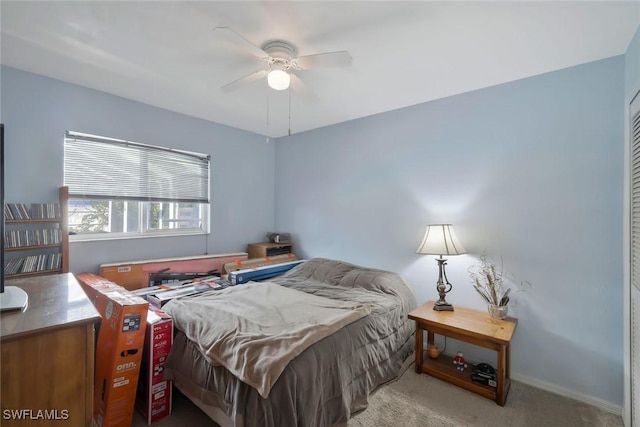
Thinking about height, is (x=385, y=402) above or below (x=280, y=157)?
below

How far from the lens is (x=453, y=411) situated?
187cm

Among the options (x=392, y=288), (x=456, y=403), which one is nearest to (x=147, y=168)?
(x=392, y=288)

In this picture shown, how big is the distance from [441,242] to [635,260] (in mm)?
1115

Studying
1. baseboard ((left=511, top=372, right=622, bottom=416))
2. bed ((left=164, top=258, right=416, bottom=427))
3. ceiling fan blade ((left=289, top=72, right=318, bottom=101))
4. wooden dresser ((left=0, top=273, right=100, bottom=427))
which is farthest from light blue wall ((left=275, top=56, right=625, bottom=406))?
wooden dresser ((left=0, top=273, right=100, bottom=427))

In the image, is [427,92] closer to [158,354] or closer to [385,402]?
[385,402]

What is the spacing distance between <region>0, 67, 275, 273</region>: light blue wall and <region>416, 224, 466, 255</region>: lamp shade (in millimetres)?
2433

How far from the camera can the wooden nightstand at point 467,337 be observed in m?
1.92

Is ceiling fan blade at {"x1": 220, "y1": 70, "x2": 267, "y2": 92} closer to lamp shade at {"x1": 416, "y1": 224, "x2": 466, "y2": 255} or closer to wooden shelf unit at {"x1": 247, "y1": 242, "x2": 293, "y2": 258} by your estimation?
lamp shade at {"x1": 416, "y1": 224, "x2": 466, "y2": 255}

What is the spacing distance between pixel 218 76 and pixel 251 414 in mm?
2409

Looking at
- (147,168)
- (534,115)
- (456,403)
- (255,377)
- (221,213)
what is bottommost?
(456,403)

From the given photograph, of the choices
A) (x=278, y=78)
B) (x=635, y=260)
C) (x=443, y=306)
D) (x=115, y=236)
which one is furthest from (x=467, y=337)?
(x=115, y=236)

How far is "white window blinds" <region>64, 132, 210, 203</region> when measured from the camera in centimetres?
257

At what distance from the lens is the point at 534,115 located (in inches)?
87.8

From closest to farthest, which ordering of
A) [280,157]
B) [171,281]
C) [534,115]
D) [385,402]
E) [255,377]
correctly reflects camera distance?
[255,377], [385,402], [534,115], [171,281], [280,157]
